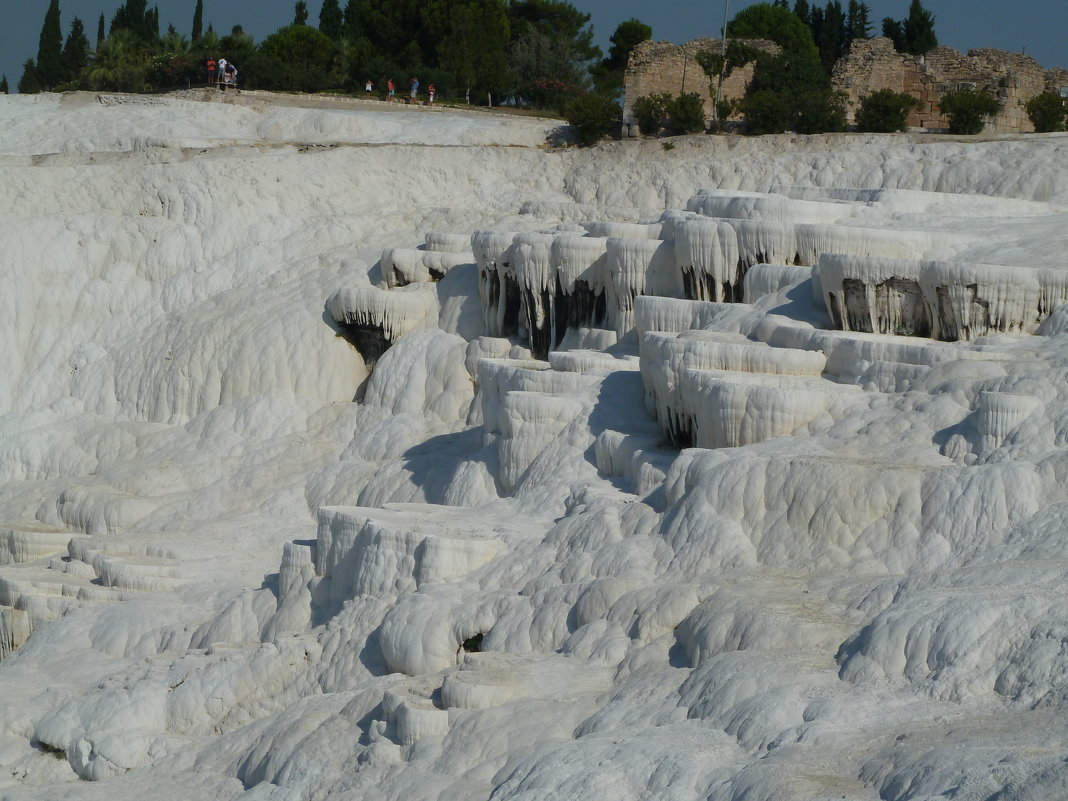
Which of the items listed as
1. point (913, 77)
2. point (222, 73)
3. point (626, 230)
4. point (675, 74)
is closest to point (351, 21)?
point (222, 73)

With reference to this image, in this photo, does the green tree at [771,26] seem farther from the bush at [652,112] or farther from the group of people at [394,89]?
the bush at [652,112]

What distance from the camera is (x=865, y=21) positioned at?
5259cm

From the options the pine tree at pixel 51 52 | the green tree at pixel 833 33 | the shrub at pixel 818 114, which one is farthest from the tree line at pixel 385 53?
the shrub at pixel 818 114

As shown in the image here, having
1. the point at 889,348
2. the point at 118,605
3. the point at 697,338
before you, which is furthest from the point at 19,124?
the point at 889,348

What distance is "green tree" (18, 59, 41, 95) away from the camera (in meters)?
54.7

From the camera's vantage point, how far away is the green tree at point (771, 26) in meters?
49.2

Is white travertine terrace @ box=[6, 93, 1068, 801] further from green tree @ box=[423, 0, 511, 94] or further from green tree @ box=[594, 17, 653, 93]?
green tree @ box=[594, 17, 653, 93]

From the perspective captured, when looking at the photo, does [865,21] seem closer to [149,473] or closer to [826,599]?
[149,473]

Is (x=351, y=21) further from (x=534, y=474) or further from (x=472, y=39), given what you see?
(x=534, y=474)

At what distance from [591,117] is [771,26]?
21394 millimetres

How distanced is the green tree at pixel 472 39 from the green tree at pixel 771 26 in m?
6.95

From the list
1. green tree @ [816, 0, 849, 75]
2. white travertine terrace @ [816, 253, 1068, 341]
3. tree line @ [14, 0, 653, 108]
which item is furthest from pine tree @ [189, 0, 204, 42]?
white travertine terrace @ [816, 253, 1068, 341]

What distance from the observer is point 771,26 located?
1978 inches

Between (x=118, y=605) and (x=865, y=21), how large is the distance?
130ft
